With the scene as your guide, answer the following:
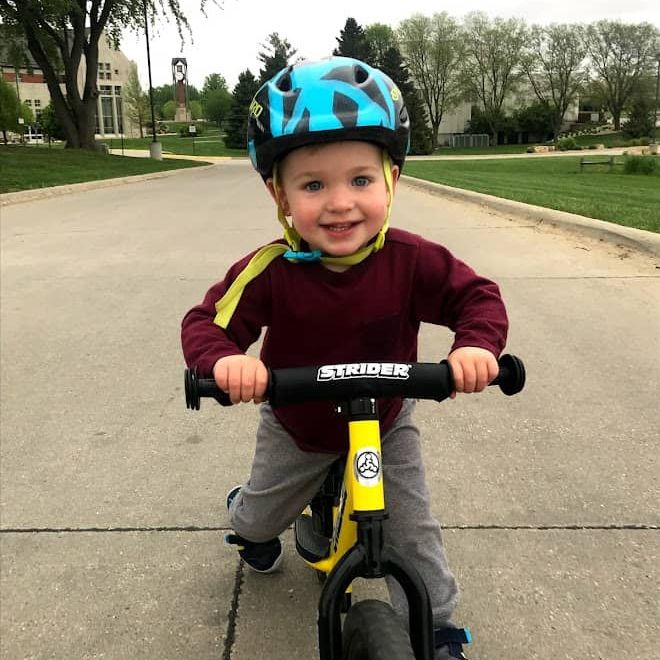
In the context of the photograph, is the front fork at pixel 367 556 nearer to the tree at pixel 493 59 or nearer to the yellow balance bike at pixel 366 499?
the yellow balance bike at pixel 366 499

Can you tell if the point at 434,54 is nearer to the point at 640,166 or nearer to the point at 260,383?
the point at 640,166

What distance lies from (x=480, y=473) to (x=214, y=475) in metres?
1.15

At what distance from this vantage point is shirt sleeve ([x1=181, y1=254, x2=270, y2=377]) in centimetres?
174

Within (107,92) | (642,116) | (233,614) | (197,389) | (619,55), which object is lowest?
(233,614)

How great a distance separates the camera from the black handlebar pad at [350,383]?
145cm

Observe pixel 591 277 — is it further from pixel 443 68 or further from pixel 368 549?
pixel 443 68

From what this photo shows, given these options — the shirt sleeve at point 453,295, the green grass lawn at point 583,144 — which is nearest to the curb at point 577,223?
the shirt sleeve at point 453,295

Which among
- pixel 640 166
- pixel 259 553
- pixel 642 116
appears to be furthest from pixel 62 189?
pixel 642 116

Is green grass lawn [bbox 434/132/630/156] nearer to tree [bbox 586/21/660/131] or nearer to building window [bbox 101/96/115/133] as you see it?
tree [bbox 586/21/660/131]

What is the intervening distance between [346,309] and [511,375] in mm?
490

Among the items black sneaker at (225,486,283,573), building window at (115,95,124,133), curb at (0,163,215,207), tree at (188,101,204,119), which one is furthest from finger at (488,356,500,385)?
tree at (188,101,204,119)

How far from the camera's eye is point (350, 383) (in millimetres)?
1447

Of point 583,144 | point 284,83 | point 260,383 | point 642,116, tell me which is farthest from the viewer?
point 642,116

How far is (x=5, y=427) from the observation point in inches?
136
